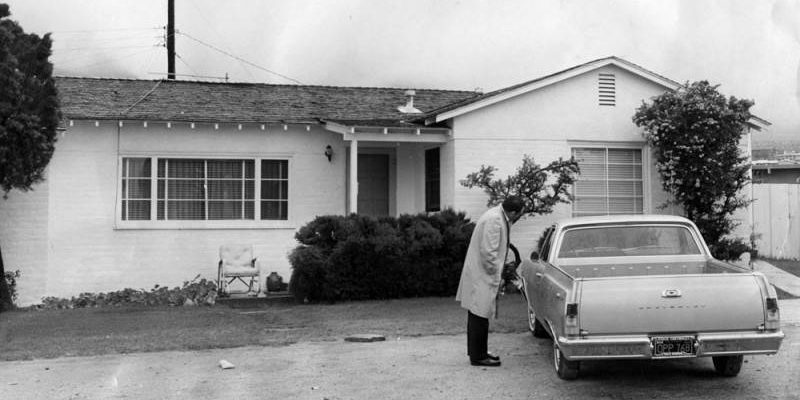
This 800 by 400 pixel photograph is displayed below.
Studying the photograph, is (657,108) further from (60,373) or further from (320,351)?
(60,373)

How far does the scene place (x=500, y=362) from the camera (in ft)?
24.7

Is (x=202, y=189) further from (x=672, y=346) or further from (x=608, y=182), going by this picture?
(x=672, y=346)

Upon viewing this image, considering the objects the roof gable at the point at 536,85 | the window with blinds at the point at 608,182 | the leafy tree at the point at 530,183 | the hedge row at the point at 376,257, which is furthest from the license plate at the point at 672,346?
the window with blinds at the point at 608,182

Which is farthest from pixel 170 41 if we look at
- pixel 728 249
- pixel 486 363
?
pixel 486 363

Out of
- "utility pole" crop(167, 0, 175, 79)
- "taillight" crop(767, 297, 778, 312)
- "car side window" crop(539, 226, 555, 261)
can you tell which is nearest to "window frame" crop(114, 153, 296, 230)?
"car side window" crop(539, 226, 555, 261)

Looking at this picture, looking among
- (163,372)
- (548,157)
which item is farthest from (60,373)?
(548,157)

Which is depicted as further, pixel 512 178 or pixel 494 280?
pixel 512 178

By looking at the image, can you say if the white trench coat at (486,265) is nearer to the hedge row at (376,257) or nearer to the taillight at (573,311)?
the taillight at (573,311)

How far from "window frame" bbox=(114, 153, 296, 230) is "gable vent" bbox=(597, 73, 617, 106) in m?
6.10

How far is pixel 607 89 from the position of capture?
48.1 ft

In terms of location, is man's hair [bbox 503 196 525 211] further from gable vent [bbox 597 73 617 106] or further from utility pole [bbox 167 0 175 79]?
utility pole [bbox 167 0 175 79]

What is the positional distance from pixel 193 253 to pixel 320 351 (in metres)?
6.59

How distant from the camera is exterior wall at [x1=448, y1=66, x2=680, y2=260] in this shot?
46.4 feet

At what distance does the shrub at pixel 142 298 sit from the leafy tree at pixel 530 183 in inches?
198
